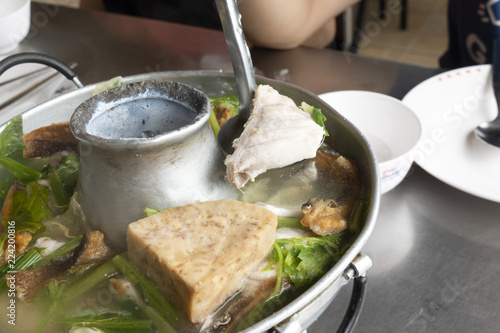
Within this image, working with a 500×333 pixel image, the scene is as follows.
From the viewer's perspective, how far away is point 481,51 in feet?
7.69

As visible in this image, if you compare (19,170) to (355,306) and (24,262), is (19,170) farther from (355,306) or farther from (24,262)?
(355,306)

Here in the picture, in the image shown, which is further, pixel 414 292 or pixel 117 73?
pixel 117 73

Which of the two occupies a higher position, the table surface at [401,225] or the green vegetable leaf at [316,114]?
the green vegetable leaf at [316,114]

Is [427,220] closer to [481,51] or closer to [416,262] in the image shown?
[416,262]

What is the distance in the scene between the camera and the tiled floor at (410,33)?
464 cm

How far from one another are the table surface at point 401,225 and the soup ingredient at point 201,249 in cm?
40

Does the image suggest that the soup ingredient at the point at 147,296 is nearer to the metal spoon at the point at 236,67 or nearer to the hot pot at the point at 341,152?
the hot pot at the point at 341,152

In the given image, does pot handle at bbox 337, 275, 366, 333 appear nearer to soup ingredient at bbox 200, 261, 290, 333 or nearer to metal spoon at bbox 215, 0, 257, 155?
soup ingredient at bbox 200, 261, 290, 333

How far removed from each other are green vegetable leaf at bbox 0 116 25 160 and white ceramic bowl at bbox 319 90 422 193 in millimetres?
967

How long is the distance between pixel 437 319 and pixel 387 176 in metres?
0.40

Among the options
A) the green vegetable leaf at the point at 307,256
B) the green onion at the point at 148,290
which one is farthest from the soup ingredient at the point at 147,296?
the green vegetable leaf at the point at 307,256

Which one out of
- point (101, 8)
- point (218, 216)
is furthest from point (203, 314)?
point (101, 8)

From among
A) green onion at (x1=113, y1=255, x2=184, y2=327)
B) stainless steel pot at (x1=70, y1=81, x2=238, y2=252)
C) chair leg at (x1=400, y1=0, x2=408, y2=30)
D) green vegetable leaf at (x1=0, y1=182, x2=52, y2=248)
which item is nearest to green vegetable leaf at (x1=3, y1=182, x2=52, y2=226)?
green vegetable leaf at (x1=0, y1=182, x2=52, y2=248)

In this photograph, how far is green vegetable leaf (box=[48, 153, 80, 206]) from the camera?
3.70ft
